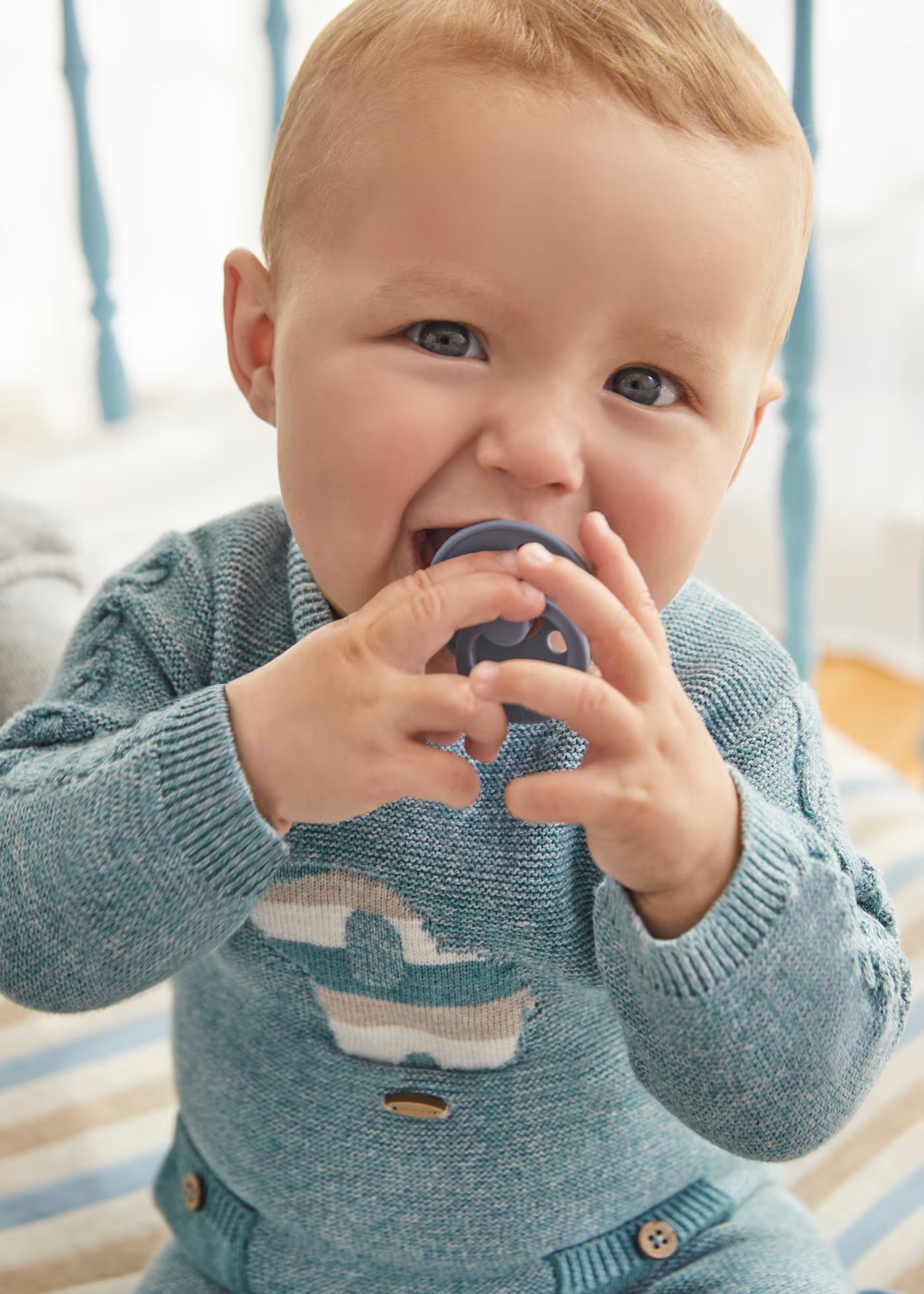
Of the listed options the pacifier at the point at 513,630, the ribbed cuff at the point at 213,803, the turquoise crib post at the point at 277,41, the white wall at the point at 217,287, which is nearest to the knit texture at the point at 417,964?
the ribbed cuff at the point at 213,803

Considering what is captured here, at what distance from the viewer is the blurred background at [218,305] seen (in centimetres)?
135

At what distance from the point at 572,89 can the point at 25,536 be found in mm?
773

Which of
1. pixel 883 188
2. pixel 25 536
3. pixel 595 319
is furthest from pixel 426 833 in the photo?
pixel 883 188

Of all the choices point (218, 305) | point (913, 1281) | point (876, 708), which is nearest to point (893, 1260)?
point (913, 1281)

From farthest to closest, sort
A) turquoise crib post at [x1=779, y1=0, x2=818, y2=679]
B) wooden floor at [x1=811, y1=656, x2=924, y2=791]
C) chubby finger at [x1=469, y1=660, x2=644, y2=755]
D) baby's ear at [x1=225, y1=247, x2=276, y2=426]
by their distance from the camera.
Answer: wooden floor at [x1=811, y1=656, x2=924, y2=791] → turquoise crib post at [x1=779, y1=0, x2=818, y2=679] → baby's ear at [x1=225, y1=247, x2=276, y2=426] → chubby finger at [x1=469, y1=660, x2=644, y2=755]

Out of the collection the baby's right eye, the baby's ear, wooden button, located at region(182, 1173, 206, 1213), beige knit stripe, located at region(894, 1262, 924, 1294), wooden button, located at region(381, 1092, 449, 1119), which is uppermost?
the baby's right eye

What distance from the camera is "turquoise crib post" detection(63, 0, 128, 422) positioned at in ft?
4.86

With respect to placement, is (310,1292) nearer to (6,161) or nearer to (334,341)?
(334,341)

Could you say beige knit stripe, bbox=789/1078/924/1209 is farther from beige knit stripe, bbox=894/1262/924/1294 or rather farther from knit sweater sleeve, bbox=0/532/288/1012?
knit sweater sleeve, bbox=0/532/288/1012

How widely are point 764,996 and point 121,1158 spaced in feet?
1.67

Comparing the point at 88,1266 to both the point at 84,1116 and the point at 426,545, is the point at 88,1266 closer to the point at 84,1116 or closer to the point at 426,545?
the point at 84,1116

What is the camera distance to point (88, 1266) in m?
0.83

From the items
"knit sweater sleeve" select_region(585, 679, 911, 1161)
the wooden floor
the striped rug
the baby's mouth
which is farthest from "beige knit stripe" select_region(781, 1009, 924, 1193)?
the wooden floor

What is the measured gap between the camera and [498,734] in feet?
1.71
